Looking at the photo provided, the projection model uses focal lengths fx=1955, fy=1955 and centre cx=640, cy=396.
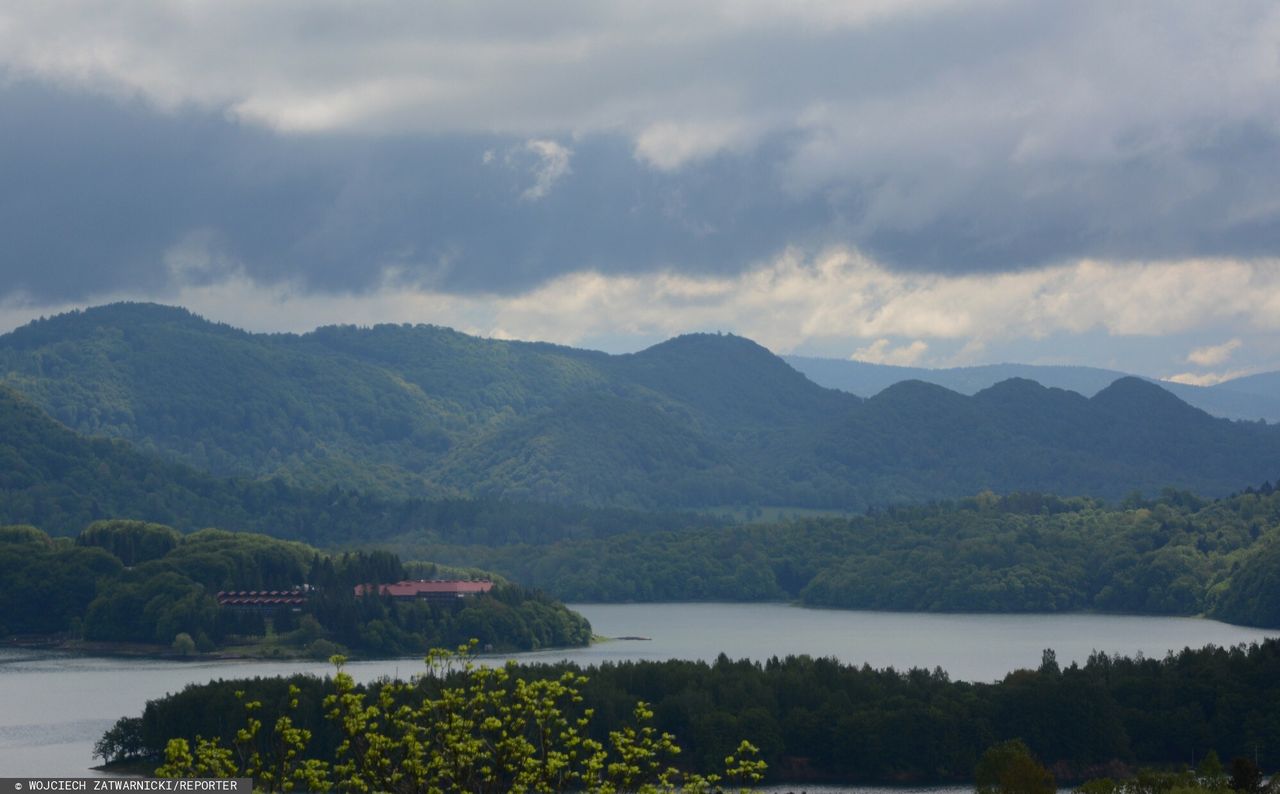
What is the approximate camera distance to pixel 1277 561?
195875 mm

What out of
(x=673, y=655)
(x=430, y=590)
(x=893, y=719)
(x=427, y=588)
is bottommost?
(x=893, y=719)

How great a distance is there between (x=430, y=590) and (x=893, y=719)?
86.2m

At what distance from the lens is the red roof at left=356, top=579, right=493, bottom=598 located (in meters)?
172

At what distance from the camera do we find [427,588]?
175250 millimetres

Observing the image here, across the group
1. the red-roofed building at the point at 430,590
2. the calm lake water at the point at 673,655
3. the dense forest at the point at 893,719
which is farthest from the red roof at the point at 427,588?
the dense forest at the point at 893,719

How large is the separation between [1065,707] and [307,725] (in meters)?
36.3

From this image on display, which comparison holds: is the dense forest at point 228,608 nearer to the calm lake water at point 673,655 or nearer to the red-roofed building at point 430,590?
the red-roofed building at point 430,590

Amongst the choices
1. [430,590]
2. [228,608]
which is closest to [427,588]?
[430,590]

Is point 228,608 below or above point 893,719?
above

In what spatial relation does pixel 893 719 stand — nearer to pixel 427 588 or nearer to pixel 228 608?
pixel 228 608

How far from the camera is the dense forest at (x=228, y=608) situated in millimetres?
157250

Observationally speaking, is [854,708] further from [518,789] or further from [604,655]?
[518,789]

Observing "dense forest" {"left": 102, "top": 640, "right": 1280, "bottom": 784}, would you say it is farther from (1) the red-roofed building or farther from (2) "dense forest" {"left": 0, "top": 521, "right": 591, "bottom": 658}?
(1) the red-roofed building

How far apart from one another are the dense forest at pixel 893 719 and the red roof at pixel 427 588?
72.4m
